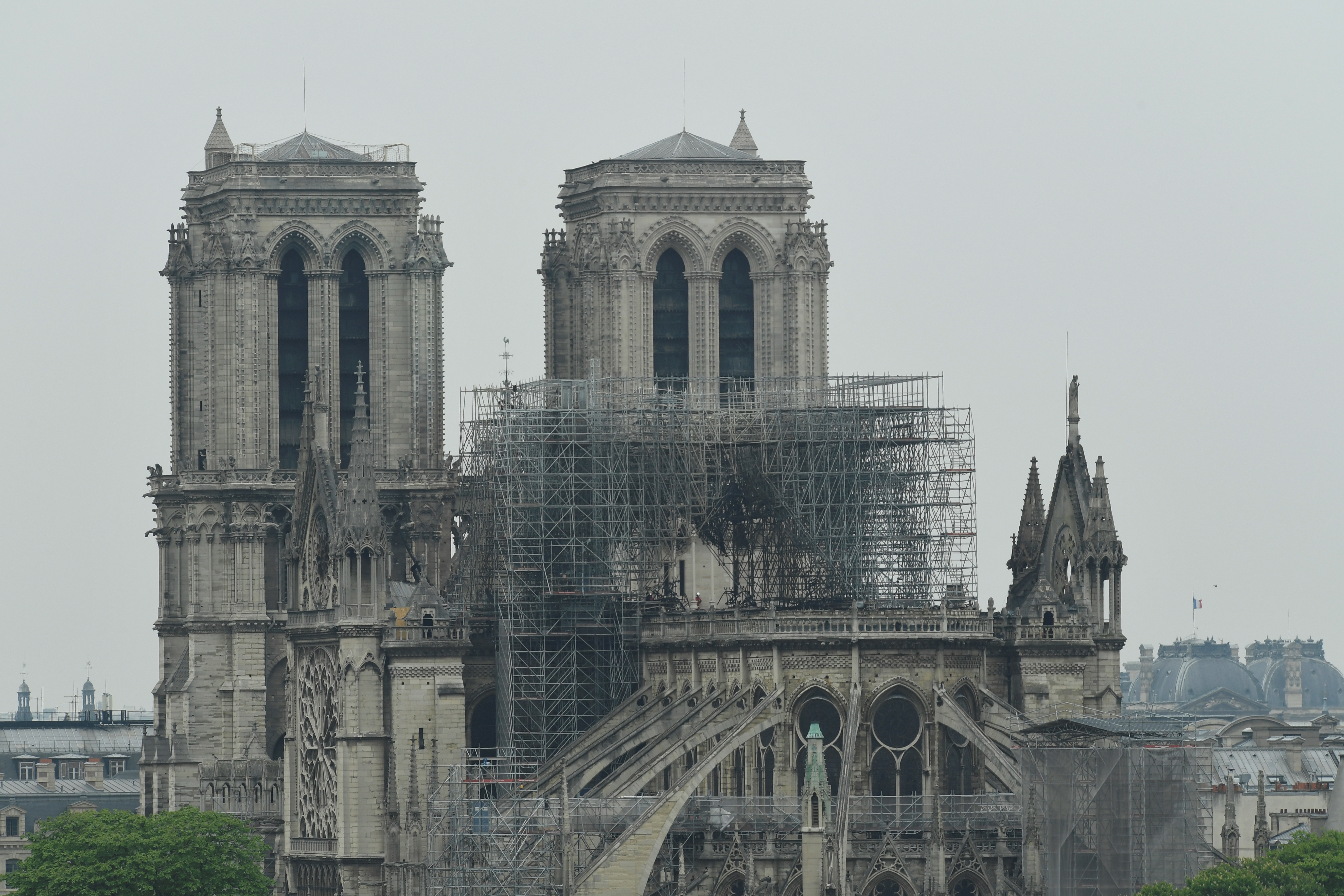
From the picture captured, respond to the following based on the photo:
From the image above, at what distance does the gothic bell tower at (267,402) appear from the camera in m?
151

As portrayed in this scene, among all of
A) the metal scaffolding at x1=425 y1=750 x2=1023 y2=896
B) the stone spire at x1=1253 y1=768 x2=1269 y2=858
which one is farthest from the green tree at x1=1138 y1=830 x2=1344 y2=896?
the metal scaffolding at x1=425 y1=750 x2=1023 y2=896

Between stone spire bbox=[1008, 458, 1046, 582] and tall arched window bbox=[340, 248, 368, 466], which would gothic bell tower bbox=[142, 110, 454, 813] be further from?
stone spire bbox=[1008, 458, 1046, 582]

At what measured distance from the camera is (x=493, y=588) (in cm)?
13638

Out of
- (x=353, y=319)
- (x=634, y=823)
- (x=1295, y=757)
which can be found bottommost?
(x=1295, y=757)

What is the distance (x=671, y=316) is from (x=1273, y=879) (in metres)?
42.0

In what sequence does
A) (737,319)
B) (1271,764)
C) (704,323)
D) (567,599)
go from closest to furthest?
(567,599), (704,323), (737,319), (1271,764)

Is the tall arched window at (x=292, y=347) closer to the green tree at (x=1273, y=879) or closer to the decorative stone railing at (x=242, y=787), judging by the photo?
the decorative stone railing at (x=242, y=787)

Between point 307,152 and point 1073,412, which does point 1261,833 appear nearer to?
point 1073,412

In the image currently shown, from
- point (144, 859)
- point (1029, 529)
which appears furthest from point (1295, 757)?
point (144, 859)

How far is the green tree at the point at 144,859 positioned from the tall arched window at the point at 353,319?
22.9 meters

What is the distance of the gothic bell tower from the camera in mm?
151250

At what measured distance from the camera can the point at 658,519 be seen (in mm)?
135500

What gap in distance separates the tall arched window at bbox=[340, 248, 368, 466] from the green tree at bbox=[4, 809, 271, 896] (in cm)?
2286

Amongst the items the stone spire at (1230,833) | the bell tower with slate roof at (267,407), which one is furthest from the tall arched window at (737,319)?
the stone spire at (1230,833)
